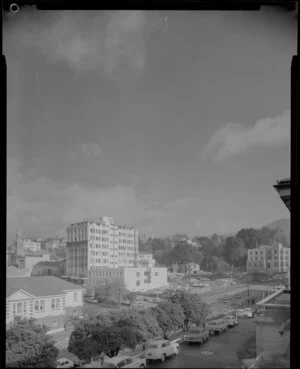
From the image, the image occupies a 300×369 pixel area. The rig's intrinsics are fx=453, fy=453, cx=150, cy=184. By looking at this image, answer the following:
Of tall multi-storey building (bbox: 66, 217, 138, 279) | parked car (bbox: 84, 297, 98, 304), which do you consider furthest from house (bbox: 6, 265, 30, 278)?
parked car (bbox: 84, 297, 98, 304)

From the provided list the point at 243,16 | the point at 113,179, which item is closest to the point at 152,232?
the point at 113,179

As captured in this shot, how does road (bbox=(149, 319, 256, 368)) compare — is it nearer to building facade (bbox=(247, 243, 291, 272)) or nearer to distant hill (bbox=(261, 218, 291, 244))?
building facade (bbox=(247, 243, 291, 272))

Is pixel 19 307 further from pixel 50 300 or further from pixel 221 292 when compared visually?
pixel 221 292

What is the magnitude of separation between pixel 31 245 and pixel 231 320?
1.02 m

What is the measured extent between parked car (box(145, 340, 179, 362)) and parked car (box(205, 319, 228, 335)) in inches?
7.1

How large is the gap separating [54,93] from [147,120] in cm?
46

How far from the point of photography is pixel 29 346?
2100mm

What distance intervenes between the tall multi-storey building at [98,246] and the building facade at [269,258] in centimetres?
57

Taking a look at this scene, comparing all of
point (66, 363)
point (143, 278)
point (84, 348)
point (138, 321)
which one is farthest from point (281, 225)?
point (66, 363)

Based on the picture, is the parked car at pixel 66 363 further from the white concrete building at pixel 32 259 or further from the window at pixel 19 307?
the white concrete building at pixel 32 259

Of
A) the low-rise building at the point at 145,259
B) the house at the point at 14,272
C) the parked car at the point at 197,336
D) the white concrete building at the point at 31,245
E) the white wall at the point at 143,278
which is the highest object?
the white concrete building at the point at 31,245

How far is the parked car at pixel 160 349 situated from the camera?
2.17 metres

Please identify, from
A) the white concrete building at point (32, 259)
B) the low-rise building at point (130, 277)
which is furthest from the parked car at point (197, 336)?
the white concrete building at point (32, 259)
